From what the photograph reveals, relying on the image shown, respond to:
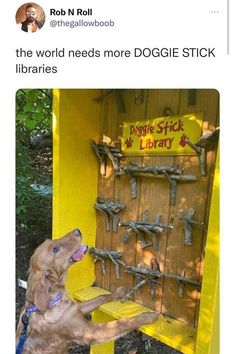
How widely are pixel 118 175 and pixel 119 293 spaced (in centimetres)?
30

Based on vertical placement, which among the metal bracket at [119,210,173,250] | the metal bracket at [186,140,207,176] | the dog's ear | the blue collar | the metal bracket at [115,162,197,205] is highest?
the metal bracket at [186,140,207,176]

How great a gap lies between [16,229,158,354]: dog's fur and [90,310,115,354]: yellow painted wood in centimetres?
13

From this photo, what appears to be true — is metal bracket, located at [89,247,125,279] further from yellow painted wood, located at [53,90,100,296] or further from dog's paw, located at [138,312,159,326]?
dog's paw, located at [138,312,159,326]
